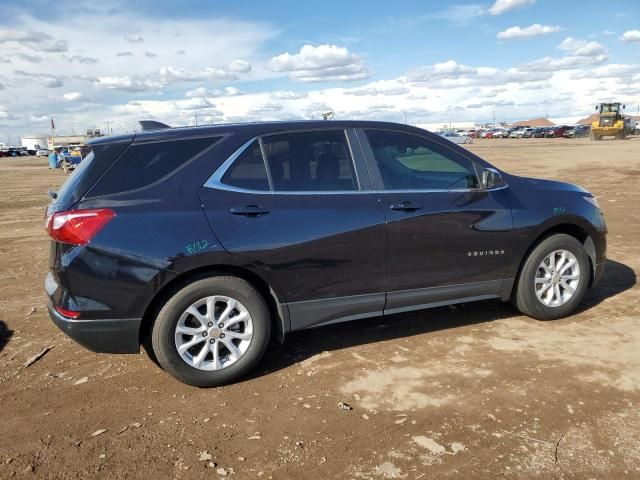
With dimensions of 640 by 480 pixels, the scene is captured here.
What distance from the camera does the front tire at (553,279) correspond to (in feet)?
15.7

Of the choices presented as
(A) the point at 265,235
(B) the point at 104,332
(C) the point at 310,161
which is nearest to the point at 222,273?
(A) the point at 265,235

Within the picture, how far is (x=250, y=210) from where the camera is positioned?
3803 mm

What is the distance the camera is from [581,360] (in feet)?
13.4

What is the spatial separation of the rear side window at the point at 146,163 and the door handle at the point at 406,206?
1.45 metres

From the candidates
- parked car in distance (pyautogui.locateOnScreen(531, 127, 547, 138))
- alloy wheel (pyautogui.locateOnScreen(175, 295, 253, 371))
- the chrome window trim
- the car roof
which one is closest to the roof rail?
the car roof

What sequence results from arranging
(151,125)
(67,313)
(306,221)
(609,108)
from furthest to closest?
(609,108) < (151,125) < (306,221) < (67,313)

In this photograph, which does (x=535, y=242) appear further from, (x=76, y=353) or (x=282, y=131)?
(x=76, y=353)

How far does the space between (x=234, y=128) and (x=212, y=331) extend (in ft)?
4.80

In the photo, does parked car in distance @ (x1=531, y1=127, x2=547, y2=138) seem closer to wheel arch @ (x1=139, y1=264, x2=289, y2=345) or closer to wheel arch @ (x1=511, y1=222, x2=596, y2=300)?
wheel arch @ (x1=511, y1=222, x2=596, y2=300)

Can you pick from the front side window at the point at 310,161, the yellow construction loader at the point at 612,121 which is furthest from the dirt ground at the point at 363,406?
the yellow construction loader at the point at 612,121

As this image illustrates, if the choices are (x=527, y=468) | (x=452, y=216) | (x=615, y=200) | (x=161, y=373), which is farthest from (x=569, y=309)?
(x=615, y=200)

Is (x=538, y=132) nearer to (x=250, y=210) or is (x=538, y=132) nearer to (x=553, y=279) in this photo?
(x=553, y=279)

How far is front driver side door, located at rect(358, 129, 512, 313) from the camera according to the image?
4.23 m

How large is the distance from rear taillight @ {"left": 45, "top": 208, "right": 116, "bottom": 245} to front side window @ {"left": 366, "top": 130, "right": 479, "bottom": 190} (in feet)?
6.71
